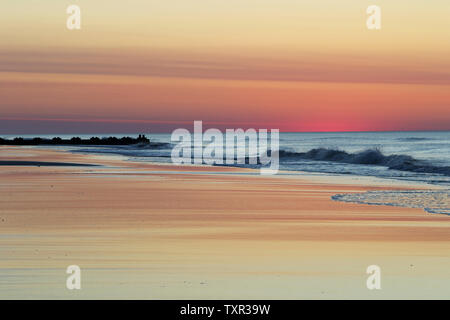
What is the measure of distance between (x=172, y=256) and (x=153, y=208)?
509 centimetres

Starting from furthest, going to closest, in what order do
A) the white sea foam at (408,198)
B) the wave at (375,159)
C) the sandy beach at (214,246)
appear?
the wave at (375,159), the white sea foam at (408,198), the sandy beach at (214,246)

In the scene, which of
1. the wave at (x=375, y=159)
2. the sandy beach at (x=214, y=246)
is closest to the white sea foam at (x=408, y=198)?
the sandy beach at (x=214, y=246)

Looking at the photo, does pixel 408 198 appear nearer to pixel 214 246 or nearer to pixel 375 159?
pixel 214 246

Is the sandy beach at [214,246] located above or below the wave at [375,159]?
below

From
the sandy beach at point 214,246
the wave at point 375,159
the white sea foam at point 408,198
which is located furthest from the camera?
the wave at point 375,159

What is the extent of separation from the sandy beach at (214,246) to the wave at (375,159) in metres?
12.6

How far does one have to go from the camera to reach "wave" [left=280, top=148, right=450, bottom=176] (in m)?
28.4

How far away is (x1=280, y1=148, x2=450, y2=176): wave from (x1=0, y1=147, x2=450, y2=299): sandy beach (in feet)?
41.4

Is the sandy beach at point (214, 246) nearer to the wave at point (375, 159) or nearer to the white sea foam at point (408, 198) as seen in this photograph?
the white sea foam at point (408, 198)

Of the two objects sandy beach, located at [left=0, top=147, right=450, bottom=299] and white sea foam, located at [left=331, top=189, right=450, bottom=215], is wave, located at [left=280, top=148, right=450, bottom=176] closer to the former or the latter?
white sea foam, located at [left=331, top=189, right=450, bottom=215]

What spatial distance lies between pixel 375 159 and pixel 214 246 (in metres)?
25.4

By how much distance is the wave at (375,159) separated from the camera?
28406 mm
